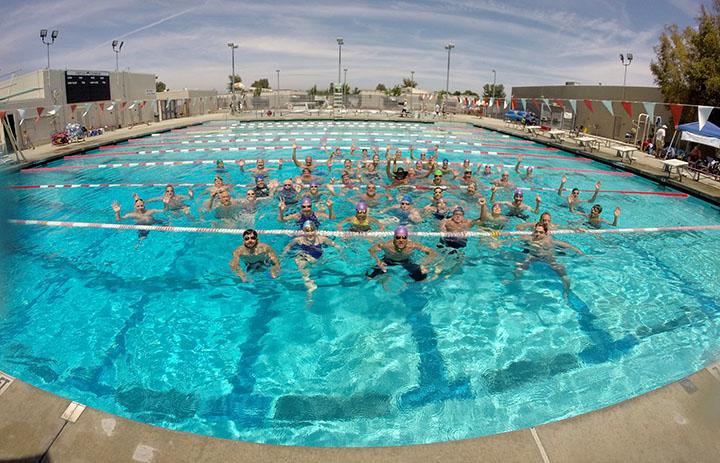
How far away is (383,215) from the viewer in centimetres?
1004

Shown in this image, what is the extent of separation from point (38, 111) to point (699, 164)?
26742 mm

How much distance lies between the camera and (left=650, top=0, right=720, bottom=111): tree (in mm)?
18125

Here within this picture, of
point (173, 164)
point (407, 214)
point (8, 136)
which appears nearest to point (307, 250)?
point (407, 214)

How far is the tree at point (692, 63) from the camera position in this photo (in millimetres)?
18125

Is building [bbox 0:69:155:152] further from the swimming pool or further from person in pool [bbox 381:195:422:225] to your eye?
person in pool [bbox 381:195:422:225]

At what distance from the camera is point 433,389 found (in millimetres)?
4711

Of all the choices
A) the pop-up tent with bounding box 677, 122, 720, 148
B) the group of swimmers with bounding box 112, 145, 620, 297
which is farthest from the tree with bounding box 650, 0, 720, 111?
the group of swimmers with bounding box 112, 145, 620, 297

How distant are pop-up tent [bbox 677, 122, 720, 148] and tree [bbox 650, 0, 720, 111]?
5083 millimetres

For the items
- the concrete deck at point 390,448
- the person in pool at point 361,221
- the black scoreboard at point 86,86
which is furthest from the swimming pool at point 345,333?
the black scoreboard at point 86,86

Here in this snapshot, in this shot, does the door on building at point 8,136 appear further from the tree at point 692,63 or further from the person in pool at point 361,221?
the tree at point 692,63

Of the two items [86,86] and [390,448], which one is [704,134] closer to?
[390,448]

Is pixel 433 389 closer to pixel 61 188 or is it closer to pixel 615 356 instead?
pixel 615 356

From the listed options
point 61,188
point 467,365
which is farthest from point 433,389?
point 61,188

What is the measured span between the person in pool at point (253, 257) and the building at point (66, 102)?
1518cm
